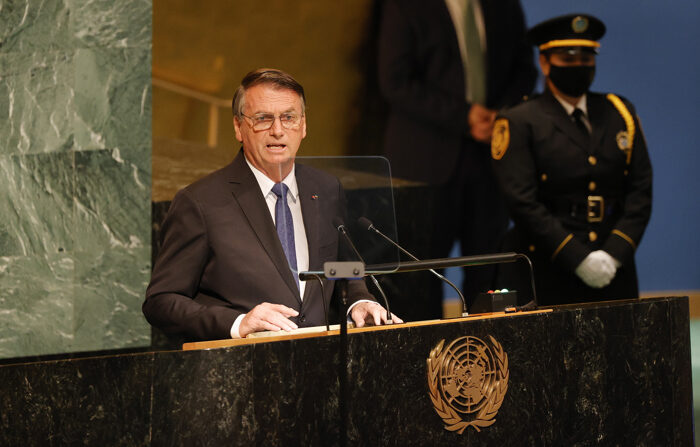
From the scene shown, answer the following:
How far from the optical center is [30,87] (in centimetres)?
471

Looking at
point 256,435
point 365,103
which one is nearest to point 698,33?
point 365,103

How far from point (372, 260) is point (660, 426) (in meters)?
1.06

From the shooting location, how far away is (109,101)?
Answer: 472 cm

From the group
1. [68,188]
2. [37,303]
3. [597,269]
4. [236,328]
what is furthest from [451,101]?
[236,328]

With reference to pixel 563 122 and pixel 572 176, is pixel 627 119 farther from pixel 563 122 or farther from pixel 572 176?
pixel 572 176

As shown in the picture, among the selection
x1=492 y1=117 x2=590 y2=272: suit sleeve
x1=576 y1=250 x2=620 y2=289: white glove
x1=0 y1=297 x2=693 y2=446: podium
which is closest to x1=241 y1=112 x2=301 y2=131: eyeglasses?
x1=0 y1=297 x2=693 y2=446: podium

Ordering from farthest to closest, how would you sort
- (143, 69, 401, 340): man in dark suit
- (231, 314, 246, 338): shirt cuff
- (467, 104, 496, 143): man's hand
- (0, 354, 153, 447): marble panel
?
1. (467, 104, 496, 143): man's hand
2. (143, 69, 401, 340): man in dark suit
3. (231, 314, 246, 338): shirt cuff
4. (0, 354, 153, 447): marble panel

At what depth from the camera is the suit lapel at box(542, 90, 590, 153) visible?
4.51 m

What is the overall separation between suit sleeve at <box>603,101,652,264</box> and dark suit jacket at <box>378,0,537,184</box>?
152 cm

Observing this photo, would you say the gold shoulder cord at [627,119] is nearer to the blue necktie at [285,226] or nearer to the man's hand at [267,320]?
the blue necktie at [285,226]

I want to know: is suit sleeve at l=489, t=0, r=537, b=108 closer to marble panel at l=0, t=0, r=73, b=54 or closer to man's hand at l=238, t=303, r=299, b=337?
marble panel at l=0, t=0, r=73, b=54

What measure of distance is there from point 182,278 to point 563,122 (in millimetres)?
2405

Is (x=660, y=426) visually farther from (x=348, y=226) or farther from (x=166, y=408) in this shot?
(x=166, y=408)

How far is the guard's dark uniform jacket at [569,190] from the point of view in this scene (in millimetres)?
4336
